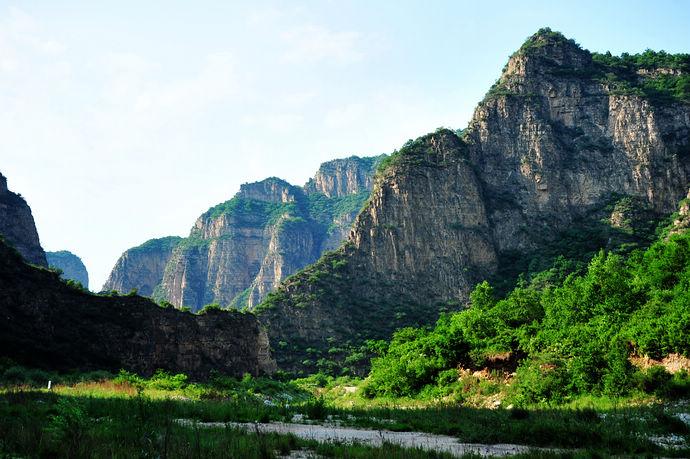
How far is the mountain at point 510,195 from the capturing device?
311 feet

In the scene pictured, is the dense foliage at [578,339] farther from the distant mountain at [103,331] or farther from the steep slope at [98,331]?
the steep slope at [98,331]

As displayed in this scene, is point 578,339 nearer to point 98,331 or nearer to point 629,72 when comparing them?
point 98,331

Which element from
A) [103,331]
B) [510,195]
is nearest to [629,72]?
[510,195]

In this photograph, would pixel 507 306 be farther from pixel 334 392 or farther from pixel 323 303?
pixel 323 303

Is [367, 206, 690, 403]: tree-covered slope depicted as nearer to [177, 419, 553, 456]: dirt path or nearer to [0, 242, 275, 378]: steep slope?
[177, 419, 553, 456]: dirt path

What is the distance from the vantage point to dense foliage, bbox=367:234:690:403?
24062 mm

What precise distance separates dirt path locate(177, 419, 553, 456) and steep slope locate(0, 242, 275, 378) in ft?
73.5

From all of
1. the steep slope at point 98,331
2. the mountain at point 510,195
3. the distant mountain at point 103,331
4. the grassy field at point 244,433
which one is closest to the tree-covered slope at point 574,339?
the grassy field at point 244,433

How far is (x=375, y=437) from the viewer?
13.2 m

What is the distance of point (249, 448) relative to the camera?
887cm

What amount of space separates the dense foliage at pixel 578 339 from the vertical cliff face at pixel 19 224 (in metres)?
55.9

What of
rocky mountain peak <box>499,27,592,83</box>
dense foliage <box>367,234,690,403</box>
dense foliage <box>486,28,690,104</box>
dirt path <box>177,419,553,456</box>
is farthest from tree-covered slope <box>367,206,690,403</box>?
rocky mountain peak <box>499,27,592,83</box>

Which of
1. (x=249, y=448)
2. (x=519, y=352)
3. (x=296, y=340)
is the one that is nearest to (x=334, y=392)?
(x=519, y=352)

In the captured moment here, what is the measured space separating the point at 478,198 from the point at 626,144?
2855 centimetres
